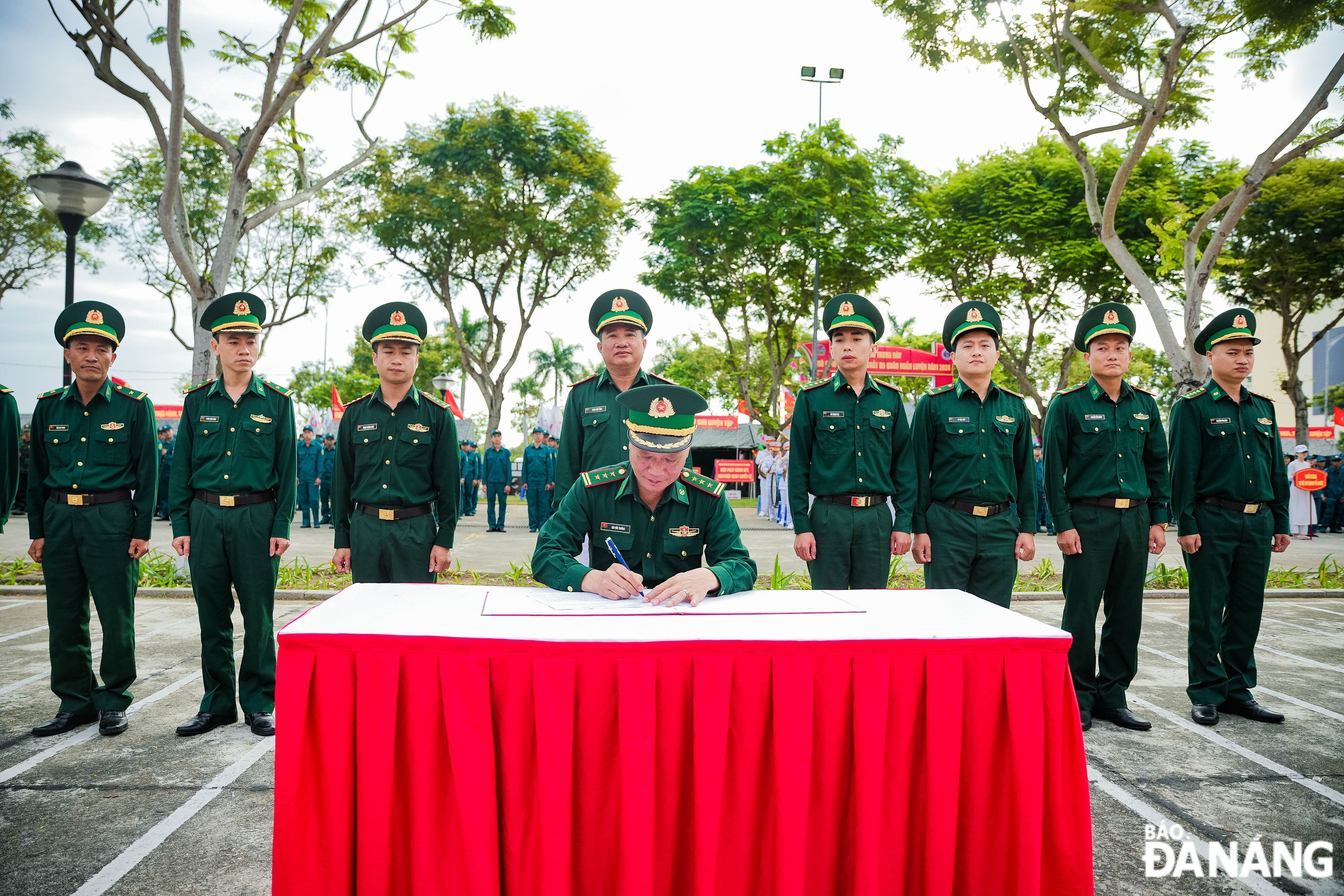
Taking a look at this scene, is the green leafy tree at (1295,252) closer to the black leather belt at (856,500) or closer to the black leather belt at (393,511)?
the black leather belt at (856,500)

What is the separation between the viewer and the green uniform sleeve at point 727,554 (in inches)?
107

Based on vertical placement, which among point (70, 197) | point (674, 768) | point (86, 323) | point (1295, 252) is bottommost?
point (674, 768)

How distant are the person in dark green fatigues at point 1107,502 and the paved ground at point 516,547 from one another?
5.24 m

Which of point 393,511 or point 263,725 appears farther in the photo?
point 393,511

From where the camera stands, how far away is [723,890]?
2010 mm

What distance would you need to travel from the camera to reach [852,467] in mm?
4062

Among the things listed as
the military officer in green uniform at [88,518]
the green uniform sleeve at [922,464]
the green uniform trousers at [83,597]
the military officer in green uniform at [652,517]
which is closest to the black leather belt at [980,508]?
the green uniform sleeve at [922,464]

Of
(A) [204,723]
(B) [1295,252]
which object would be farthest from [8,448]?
(B) [1295,252]

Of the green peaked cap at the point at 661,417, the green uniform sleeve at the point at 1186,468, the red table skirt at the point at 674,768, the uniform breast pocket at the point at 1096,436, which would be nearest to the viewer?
the red table skirt at the point at 674,768

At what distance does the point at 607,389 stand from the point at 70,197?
223 inches

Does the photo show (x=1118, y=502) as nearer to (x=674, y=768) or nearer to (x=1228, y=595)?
(x=1228, y=595)

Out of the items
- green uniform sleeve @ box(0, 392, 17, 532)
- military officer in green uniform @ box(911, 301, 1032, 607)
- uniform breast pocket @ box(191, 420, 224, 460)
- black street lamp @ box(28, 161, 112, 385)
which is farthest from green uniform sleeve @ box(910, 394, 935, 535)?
black street lamp @ box(28, 161, 112, 385)

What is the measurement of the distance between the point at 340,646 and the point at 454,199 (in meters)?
18.2

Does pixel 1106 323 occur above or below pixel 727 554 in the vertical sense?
above
